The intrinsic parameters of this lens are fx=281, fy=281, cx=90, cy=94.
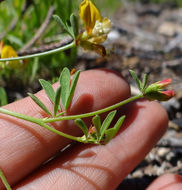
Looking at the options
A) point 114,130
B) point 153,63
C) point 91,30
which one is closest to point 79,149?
point 114,130

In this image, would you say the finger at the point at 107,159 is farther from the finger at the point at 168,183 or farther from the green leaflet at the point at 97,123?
the green leaflet at the point at 97,123

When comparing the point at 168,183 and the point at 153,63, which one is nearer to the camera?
the point at 168,183

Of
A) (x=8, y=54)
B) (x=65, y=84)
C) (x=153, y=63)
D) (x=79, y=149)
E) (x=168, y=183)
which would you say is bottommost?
(x=168, y=183)

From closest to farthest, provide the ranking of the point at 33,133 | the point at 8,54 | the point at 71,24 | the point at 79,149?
1. the point at 71,24
2. the point at 33,133
3. the point at 79,149
4. the point at 8,54

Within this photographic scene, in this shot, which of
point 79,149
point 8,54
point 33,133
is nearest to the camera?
point 33,133

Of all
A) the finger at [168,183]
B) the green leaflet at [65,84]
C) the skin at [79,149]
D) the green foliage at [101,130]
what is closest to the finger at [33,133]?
the skin at [79,149]

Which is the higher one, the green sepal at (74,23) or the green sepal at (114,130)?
the green sepal at (74,23)

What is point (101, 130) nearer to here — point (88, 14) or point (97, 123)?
point (97, 123)

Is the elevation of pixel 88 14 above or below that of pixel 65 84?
above
